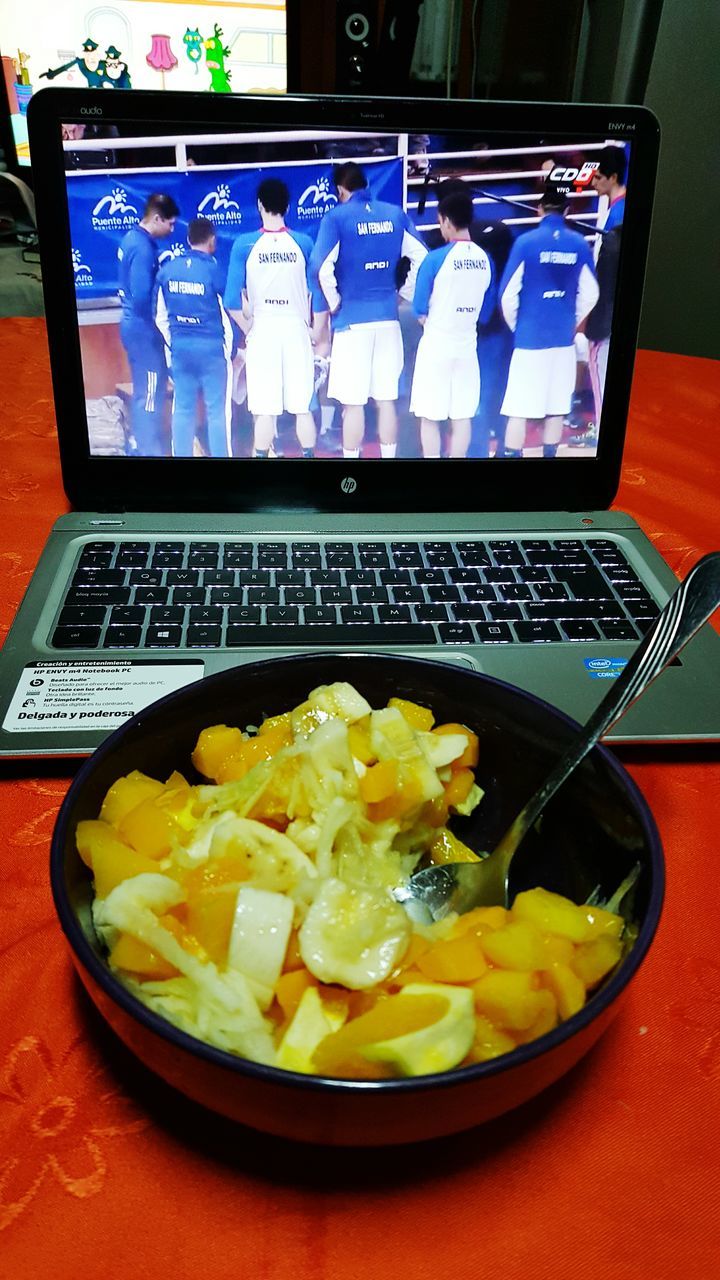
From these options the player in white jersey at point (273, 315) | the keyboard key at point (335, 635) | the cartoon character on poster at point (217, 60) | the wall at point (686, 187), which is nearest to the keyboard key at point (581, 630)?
the keyboard key at point (335, 635)

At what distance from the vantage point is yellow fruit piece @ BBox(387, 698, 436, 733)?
1.68ft

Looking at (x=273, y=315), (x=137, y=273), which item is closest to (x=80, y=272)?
(x=137, y=273)

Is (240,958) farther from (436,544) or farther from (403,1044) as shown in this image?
(436,544)

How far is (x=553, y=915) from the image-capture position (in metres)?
0.40

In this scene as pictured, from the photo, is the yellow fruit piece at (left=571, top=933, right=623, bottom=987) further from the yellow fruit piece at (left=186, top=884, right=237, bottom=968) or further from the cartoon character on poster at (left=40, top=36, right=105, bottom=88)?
the cartoon character on poster at (left=40, top=36, right=105, bottom=88)

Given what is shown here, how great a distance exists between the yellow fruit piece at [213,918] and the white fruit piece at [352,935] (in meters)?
0.03

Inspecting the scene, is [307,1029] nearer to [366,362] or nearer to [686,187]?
[366,362]

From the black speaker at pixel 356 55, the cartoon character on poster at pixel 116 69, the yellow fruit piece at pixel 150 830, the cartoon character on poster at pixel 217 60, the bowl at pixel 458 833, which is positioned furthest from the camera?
the cartoon character on poster at pixel 116 69

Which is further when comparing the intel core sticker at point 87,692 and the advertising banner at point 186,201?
the advertising banner at point 186,201

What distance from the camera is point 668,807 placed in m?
0.57

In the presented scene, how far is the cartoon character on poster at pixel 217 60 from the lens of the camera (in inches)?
137

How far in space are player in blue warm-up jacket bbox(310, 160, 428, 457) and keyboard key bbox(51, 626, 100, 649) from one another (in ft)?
1.05

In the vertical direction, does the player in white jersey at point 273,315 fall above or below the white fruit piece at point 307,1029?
above

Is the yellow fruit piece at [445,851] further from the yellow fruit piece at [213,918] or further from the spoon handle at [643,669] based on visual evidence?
the yellow fruit piece at [213,918]
